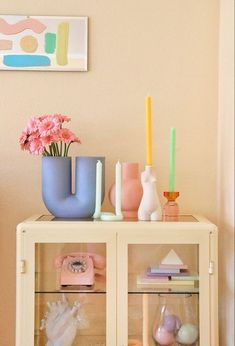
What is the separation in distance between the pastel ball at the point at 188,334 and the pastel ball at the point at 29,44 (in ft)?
3.66

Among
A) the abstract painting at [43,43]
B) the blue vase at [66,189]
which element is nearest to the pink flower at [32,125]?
the blue vase at [66,189]

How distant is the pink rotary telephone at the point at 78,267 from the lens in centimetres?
155

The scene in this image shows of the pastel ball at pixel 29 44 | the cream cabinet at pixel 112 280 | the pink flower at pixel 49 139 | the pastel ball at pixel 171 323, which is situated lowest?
the pastel ball at pixel 171 323

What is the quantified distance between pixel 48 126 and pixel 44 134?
35 millimetres

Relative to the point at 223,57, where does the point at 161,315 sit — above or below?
below

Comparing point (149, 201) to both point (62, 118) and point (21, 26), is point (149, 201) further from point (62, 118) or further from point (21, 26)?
point (21, 26)

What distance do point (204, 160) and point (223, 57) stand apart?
38 cm

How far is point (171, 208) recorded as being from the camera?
5.37 ft

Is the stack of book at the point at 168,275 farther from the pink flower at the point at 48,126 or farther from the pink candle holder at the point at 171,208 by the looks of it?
the pink flower at the point at 48,126

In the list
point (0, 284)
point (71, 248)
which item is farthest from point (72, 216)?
point (0, 284)

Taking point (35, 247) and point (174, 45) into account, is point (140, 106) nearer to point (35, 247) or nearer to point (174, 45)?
point (174, 45)

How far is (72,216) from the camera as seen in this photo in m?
1.65

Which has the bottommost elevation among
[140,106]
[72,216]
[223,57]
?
[72,216]

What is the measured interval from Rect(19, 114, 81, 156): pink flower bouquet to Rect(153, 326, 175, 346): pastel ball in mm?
700
